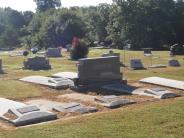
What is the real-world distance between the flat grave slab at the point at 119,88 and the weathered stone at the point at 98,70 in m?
0.79

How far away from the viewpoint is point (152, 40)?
6362 centimetres

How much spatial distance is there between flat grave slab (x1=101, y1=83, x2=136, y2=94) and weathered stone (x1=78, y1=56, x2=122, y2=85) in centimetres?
79

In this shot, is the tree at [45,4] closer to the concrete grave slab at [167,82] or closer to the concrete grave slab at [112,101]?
the concrete grave slab at [167,82]

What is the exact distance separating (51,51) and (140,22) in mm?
19817

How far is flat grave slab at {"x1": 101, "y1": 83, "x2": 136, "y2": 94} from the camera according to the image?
21.8m

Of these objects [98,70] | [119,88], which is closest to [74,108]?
[119,88]

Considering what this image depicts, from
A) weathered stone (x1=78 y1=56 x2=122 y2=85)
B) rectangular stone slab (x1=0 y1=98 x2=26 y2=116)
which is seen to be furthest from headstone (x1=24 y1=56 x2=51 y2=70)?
rectangular stone slab (x1=0 y1=98 x2=26 y2=116)

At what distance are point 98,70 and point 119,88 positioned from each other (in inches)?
74.8

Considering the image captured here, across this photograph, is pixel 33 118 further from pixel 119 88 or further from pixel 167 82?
pixel 167 82

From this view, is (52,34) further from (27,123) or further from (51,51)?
(27,123)

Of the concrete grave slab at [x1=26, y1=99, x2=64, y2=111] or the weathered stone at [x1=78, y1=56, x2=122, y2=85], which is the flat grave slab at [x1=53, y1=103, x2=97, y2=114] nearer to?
the concrete grave slab at [x1=26, y1=99, x2=64, y2=111]

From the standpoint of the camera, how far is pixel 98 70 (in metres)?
23.7

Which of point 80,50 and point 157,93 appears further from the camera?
point 80,50

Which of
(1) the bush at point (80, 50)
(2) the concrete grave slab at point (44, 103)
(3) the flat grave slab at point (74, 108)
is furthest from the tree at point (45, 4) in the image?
(3) the flat grave slab at point (74, 108)
